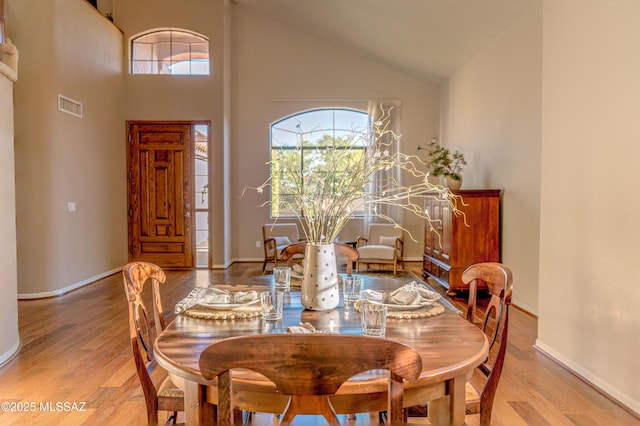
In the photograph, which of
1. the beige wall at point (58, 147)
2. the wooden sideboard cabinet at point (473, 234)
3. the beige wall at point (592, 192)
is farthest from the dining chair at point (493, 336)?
the beige wall at point (58, 147)

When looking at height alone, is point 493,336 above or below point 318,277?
below

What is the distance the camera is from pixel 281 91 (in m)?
7.21

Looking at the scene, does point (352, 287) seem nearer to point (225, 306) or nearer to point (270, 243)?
point (225, 306)

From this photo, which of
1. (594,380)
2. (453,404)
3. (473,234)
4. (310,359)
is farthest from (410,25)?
(310,359)

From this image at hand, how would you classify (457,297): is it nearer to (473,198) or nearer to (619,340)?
(473,198)

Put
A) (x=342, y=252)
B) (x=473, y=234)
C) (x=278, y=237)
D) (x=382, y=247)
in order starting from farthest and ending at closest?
(x=278, y=237)
(x=382, y=247)
(x=473, y=234)
(x=342, y=252)

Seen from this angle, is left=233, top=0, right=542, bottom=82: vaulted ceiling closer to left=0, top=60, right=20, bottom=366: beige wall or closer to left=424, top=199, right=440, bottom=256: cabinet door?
left=424, top=199, right=440, bottom=256: cabinet door

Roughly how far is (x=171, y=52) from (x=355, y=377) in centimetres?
696

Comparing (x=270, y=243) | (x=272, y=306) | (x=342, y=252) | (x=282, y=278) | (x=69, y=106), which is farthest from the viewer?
(x=270, y=243)

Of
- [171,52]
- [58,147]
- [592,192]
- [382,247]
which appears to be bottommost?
[382,247]

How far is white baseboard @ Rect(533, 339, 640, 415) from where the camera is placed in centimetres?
220

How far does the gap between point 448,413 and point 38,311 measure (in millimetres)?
4355

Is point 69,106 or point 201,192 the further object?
point 201,192

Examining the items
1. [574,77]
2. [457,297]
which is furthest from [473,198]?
[574,77]
